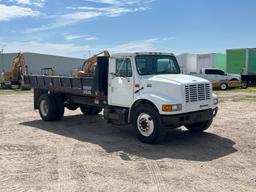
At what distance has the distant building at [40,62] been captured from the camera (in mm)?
49156

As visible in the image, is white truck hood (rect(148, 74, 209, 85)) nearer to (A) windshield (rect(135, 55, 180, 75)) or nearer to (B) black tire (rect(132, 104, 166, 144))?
(A) windshield (rect(135, 55, 180, 75))

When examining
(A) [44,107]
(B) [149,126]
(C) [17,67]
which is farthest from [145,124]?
(C) [17,67]

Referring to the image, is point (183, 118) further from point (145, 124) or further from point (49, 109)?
point (49, 109)

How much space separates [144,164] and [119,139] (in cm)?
239

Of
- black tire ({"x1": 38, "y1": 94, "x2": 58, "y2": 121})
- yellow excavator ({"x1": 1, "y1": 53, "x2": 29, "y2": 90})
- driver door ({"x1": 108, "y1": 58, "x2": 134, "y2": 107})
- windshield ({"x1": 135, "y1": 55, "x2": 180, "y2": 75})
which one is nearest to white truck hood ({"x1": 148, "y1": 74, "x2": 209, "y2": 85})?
windshield ({"x1": 135, "y1": 55, "x2": 180, "y2": 75})

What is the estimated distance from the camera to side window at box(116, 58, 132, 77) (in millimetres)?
8719

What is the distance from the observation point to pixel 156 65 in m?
8.94

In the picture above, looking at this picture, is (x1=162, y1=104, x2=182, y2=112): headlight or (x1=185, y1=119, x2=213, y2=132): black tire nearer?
(x1=162, y1=104, x2=182, y2=112): headlight

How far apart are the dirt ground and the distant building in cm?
3710

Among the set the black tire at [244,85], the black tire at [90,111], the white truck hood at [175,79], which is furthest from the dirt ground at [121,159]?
the black tire at [244,85]

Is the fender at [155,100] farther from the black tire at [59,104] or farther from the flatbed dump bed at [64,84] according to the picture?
the black tire at [59,104]

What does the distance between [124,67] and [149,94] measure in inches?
46.5

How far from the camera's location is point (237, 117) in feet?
40.7

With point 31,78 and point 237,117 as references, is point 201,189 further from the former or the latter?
point 31,78
